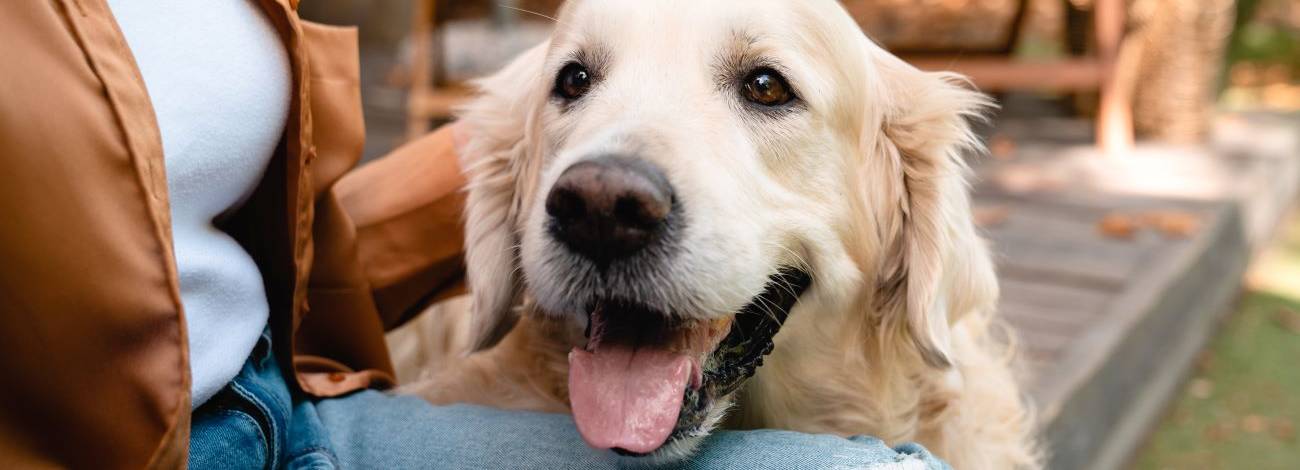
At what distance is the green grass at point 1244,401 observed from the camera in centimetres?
359

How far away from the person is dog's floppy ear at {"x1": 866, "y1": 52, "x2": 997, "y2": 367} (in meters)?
0.52

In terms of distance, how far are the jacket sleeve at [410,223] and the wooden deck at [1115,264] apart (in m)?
1.54

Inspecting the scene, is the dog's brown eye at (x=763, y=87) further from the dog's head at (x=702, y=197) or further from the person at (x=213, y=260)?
the person at (x=213, y=260)

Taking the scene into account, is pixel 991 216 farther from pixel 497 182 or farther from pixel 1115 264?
pixel 497 182

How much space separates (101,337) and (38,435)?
0.40ft

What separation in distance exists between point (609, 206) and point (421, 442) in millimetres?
455

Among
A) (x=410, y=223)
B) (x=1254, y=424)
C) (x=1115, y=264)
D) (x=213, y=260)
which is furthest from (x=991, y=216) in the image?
(x=213, y=260)

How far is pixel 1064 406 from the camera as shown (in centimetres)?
284

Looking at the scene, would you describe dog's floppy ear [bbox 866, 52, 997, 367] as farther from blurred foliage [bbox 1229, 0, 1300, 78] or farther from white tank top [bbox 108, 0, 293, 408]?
blurred foliage [bbox 1229, 0, 1300, 78]

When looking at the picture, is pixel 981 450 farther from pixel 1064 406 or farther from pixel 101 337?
pixel 101 337

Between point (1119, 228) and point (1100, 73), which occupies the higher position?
point (1100, 73)

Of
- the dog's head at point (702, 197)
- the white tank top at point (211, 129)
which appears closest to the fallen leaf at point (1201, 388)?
the dog's head at point (702, 197)

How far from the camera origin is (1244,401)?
4.01 m

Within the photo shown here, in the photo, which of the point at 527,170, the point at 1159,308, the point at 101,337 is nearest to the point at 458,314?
the point at 527,170
